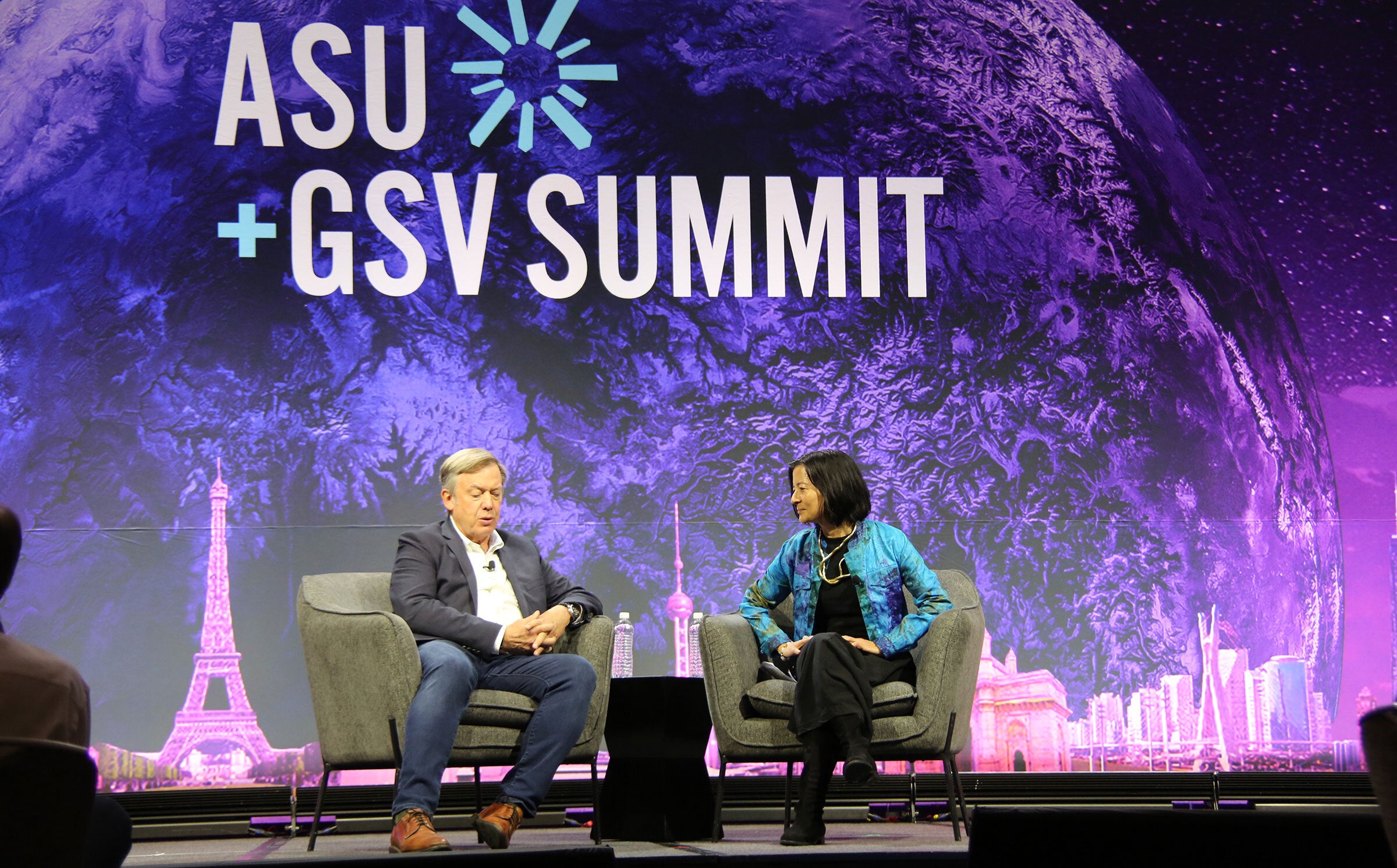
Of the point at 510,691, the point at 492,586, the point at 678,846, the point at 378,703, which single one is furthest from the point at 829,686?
the point at 378,703

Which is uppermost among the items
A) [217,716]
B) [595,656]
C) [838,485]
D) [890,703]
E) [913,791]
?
[838,485]

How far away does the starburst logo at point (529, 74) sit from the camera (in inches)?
192

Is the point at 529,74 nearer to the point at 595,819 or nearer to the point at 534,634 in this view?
the point at 534,634

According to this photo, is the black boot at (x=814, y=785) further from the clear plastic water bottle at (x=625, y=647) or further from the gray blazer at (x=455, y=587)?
the clear plastic water bottle at (x=625, y=647)

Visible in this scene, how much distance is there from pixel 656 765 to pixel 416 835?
0.80 metres

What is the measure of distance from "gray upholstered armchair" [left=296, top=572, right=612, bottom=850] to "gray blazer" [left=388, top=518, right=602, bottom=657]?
0.39 ft

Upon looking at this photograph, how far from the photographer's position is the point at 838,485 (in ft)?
12.0

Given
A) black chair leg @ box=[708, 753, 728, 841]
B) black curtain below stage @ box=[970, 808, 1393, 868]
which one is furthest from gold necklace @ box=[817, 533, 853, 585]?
black curtain below stage @ box=[970, 808, 1393, 868]

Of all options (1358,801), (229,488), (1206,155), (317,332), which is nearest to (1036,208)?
(1206,155)

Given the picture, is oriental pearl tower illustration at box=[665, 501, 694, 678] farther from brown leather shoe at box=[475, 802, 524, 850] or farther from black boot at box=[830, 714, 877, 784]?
brown leather shoe at box=[475, 802, 524, 850]

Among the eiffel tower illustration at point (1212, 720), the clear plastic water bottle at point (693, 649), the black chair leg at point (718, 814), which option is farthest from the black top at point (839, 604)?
the eiffel tower illustration at point (1212, 720)

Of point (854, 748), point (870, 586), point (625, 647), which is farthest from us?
point (625, 647)

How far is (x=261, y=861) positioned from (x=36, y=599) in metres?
3.50

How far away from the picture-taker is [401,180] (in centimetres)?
481
